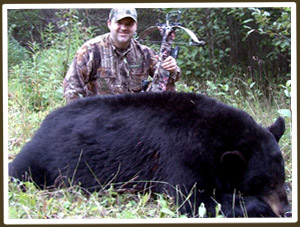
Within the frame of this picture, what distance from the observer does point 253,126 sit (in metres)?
4.06

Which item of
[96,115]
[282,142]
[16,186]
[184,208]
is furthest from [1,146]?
[282,142]

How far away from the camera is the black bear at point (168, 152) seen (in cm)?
383

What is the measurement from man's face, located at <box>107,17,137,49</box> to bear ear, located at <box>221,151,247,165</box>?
8.74 feet

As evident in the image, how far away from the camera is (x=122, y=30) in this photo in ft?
19.0

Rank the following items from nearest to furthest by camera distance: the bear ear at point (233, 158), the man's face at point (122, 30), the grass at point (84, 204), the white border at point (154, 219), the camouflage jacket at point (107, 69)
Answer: the white border at point (154, 219)
the grass at point (84, 204)
the bear ear at point (233, 158)
the man's face at point (122, 30)
the camouflage jacket at point (107, 69)

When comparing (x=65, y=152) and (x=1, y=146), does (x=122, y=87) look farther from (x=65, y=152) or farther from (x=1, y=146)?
(x=1, y=146)

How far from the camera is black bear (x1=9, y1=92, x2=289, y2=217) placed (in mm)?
3826

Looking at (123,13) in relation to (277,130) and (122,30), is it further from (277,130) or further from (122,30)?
(277,130)

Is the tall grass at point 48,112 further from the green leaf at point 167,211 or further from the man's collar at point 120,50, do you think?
the man's collar at point 120,50

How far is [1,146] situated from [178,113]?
1659 millimetres

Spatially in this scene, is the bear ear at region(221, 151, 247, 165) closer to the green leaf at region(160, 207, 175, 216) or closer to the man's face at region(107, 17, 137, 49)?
the green leaf at region(160, 207, 175, 216)

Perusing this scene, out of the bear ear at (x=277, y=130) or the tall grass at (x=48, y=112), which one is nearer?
the tall grass at (x=48, y=112)

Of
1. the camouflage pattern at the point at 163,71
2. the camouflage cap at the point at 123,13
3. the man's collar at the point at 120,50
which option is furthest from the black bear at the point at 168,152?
the man's collar at the point at 120,50

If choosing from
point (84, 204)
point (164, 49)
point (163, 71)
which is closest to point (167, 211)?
point (84, 204)
